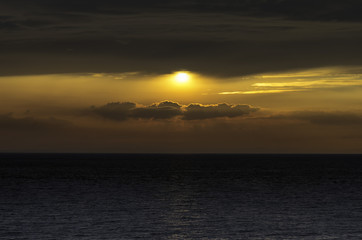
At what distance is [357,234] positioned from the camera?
1972 inches

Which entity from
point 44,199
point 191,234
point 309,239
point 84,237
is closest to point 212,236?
point 191,234

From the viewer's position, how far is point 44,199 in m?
80.8

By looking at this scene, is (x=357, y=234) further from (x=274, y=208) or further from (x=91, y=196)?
(x=91, y=196)

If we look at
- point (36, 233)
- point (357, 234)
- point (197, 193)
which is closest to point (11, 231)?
point (36, 233)

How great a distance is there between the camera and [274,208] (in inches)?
2766

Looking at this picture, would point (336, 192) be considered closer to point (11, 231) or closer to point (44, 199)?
point (44, 199)

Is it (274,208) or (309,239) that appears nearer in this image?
(309,239)

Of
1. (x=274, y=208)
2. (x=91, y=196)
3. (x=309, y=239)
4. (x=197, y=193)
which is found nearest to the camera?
(x=309, y=239)

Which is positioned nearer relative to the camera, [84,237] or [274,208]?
[84,237]

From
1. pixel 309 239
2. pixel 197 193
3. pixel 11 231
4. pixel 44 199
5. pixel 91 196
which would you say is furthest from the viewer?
pixel 197 193

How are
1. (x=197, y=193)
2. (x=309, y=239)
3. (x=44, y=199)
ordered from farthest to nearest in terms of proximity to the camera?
(x=197, y=193)
(x=44, y=199)
(x=309, y=239)

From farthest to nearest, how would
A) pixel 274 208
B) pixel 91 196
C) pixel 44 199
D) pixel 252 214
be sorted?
pixel 91 196, pixel 44 199, pixel 274 208, pixel 252 214

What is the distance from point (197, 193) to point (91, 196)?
760 inches

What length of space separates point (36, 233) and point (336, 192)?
63384 millimetres
